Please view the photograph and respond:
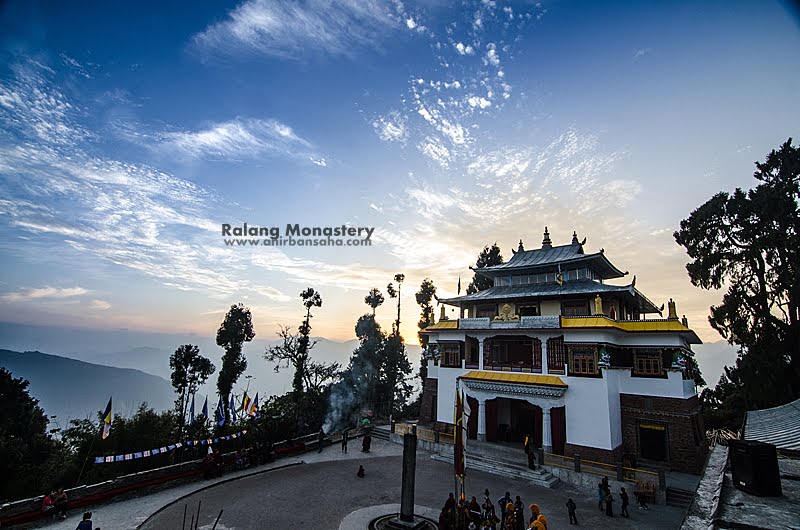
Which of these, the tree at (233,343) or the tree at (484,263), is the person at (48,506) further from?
the tree at (484,263)

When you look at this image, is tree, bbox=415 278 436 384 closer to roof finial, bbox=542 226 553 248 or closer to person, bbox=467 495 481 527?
roof finial, bbox=542 226 553 248

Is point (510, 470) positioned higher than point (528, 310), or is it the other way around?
point (528, 310)

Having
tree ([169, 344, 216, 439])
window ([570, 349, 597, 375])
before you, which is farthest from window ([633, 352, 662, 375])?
tree ([169, 344, 216, 439])

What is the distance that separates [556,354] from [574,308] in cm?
378

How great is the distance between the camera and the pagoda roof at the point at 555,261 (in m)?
28.2

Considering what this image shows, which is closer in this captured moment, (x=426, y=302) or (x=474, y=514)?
(x=474, y=514)

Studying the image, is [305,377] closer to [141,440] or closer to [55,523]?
[141,440]

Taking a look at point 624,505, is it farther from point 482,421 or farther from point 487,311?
point 487,311

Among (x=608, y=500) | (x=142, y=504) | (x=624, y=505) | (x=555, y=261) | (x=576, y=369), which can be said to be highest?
(x=555, y=261)

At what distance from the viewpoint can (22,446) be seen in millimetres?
23094

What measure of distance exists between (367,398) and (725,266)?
3236 cm

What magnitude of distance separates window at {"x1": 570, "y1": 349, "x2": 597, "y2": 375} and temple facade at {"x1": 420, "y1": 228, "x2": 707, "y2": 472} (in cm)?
6

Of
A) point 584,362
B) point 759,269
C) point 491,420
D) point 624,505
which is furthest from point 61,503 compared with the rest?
point 759,269

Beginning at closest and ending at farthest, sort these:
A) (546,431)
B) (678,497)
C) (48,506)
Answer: (48,506), (678,497), (546,431)
